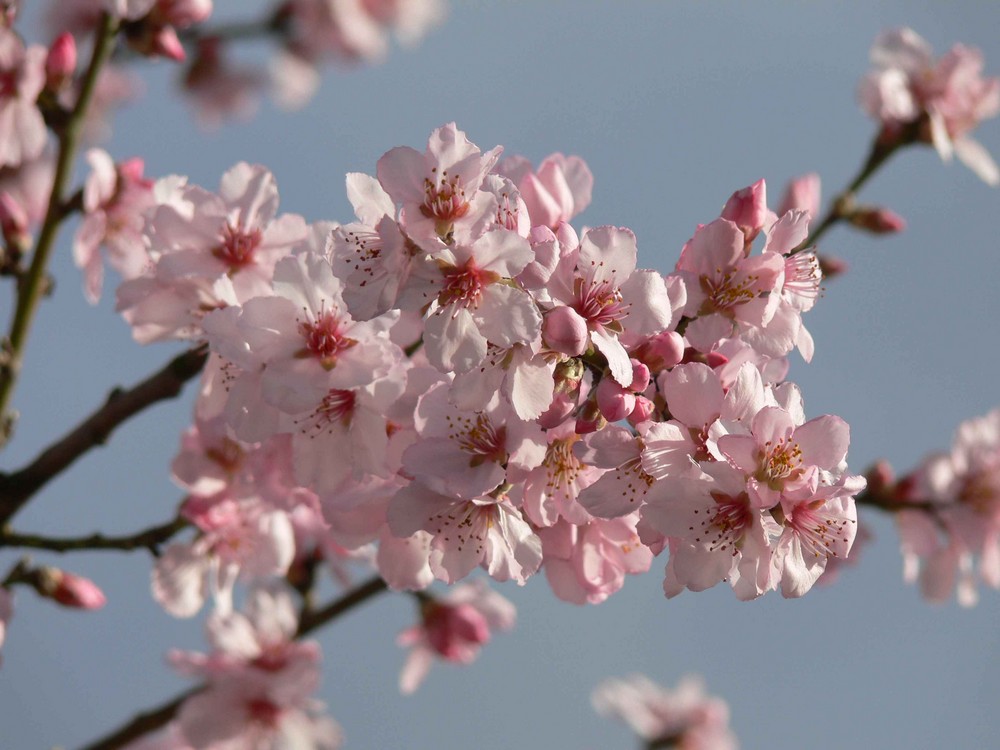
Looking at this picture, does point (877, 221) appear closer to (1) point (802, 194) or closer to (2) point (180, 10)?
(1) point (802, 194)

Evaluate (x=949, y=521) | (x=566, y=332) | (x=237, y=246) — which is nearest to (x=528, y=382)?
(x=566, y=332)

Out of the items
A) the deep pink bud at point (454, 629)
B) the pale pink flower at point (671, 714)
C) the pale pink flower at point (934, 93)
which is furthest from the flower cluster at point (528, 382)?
the pale pink flower at point (671, 714)

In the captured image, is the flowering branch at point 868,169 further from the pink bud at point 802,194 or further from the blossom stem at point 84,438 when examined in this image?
the blossom stem at point 84,438

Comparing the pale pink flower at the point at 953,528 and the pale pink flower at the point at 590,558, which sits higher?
the pale pink flower at the point at 590,558

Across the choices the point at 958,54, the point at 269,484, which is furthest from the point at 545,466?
the point at 958,54

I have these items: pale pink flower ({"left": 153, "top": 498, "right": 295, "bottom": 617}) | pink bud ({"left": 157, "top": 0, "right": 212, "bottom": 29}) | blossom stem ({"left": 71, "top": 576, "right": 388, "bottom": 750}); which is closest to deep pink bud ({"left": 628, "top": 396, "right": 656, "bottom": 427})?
pale pink flower ({"left": 153, "top": 498, "right": 295, "bottom": 617})

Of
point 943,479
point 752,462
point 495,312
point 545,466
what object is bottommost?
point 943,479

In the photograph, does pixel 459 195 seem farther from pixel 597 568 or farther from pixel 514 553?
pixel 597 568
